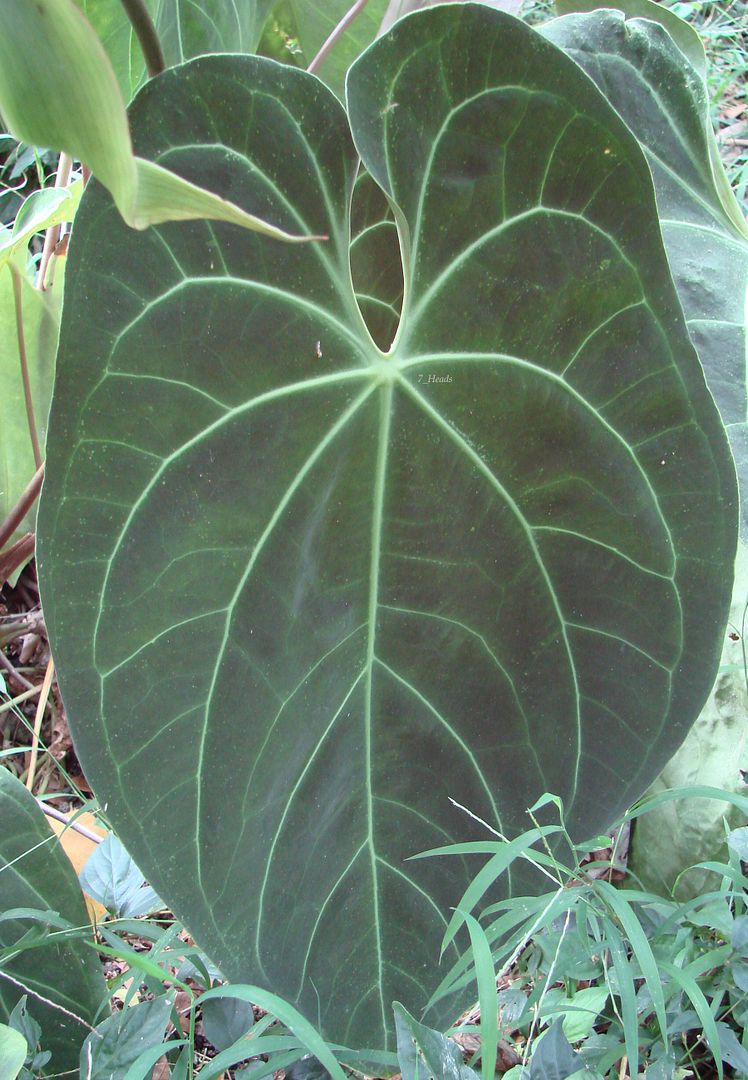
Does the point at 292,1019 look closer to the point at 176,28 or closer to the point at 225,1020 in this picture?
the point at 225,1020

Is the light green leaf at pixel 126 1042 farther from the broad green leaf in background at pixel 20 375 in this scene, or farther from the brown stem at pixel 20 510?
the broad green leaf in background at pixel 20 375

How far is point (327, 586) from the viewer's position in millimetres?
711

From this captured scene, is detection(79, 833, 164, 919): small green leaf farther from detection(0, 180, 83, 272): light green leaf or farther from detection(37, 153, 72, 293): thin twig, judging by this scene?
detection(37, 153, 72, 293): thin twig

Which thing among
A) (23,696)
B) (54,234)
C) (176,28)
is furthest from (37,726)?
(176,28)

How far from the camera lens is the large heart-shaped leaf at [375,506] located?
608 mm

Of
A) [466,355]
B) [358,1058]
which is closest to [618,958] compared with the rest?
[358,1058]

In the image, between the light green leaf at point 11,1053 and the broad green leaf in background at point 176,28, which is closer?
the light green leaf at point 11,1053

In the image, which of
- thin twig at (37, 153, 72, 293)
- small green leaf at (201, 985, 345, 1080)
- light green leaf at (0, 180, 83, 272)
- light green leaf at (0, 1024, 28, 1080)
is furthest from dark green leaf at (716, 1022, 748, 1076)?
thin twig at (37, 153, 72, 293)

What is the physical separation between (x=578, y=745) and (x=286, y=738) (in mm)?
256

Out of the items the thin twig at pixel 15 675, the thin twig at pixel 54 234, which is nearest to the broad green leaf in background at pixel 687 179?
the thin twig at pixel 54 234

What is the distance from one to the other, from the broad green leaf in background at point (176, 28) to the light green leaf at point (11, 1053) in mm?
875

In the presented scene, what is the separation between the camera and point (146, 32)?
Result: 60 centimetres

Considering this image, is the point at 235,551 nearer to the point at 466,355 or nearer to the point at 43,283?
the point at 466,355

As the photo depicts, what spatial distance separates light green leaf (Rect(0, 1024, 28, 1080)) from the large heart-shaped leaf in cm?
14
